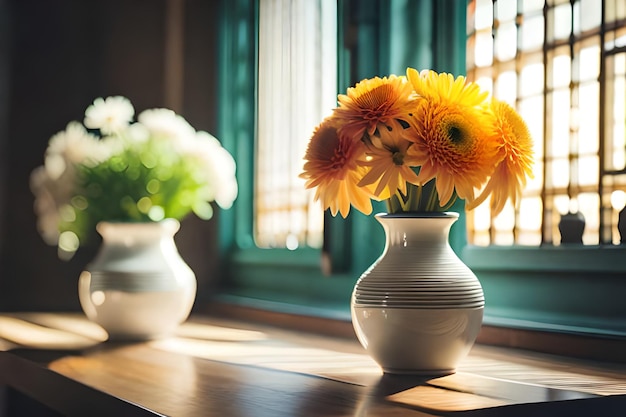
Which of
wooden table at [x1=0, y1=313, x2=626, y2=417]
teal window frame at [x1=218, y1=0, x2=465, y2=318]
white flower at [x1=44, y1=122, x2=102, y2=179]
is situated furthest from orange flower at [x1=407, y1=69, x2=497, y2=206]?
white flower at [x1=44, y1=122, x2=102, y2=179]

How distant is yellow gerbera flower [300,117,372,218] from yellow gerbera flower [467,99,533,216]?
16 cm

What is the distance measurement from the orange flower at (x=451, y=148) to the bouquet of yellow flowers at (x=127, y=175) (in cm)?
80

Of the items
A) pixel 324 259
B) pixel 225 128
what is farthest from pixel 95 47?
pixel 324 259

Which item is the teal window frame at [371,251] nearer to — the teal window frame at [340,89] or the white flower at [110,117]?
the teal window frame at [340,89]

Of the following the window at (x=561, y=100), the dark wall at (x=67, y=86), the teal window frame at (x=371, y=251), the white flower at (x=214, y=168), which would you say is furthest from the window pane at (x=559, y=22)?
the dark wall at (x=67, y=86)

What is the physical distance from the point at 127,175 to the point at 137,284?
0.24m

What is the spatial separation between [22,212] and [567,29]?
1.79 m

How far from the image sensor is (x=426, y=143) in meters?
1.13

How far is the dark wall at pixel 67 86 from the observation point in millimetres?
2697

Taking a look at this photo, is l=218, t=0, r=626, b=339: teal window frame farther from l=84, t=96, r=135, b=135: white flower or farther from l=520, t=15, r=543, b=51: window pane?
l=84, t=96, r=135, b=135: white flower

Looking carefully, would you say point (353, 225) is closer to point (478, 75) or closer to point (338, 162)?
point (478, 75)

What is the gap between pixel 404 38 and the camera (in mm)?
1895

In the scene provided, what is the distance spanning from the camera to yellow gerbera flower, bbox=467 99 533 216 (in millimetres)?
1139

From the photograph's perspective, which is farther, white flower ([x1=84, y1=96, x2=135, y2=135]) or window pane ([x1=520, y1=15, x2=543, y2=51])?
white flower ([x1=84, y1=96, x2=135, y2=135])
